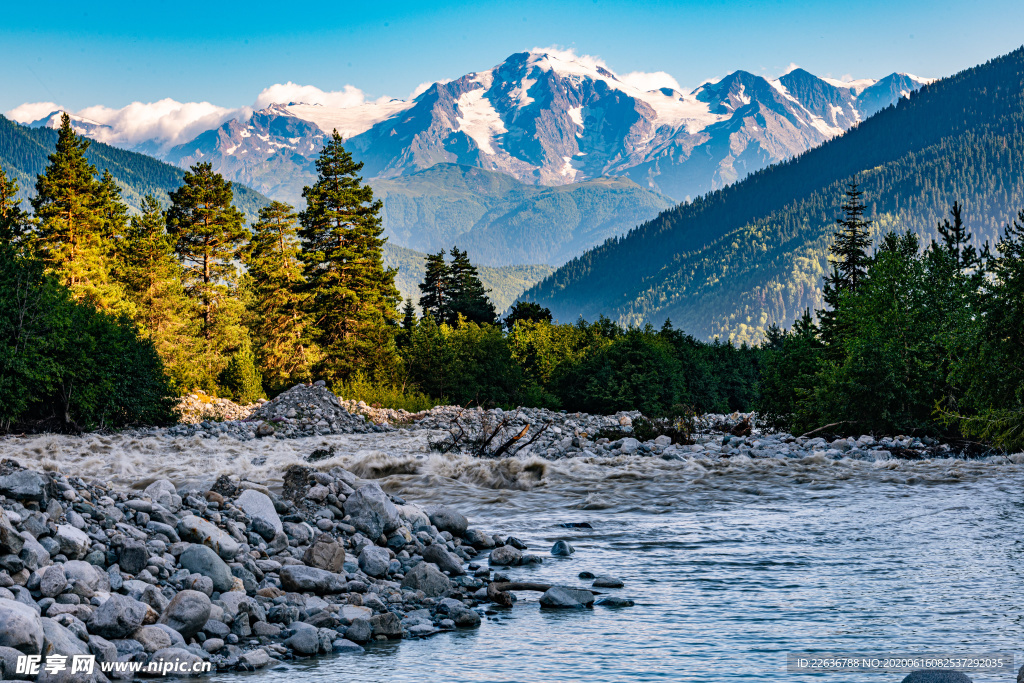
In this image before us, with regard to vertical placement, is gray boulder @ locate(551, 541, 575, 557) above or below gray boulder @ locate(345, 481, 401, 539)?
below

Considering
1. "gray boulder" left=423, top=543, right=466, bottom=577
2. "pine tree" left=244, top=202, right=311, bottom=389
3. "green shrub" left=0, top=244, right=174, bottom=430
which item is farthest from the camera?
"pine tree" left=244, top=202, right=311, bottom=389

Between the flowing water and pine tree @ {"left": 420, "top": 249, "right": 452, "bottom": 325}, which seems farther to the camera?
pine tree @ {"left": 420, "top": 249, "right": 452, "bottom": 325}

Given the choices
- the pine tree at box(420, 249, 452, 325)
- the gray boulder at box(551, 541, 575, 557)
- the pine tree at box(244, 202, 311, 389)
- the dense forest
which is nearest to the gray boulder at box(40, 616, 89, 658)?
the gray boulder at box(551, 541, 575, 557)

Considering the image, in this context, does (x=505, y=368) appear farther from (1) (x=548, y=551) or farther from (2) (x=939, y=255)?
(1) (x=548, y=551)

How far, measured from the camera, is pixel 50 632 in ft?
23.0

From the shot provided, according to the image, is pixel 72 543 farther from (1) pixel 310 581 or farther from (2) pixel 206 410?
(2) pixel 206 410

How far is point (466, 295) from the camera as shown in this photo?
84.9 m

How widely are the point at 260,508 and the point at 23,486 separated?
3.20 m

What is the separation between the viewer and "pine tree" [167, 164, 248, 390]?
56188 millimetres

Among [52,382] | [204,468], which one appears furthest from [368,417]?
[204,468]

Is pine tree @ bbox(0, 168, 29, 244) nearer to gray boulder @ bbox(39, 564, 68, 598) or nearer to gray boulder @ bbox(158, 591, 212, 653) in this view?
gray boulder @ bbox(39, 564, 68, 598)

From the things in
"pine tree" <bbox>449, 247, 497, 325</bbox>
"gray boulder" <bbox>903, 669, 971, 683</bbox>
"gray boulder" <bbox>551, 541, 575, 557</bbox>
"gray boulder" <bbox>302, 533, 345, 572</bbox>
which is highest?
"pine tree" <bbox>449, 247, 497, 325</bbox>

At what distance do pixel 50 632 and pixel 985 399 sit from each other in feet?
77.0

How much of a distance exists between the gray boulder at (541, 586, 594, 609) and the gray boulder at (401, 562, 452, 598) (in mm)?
1322
